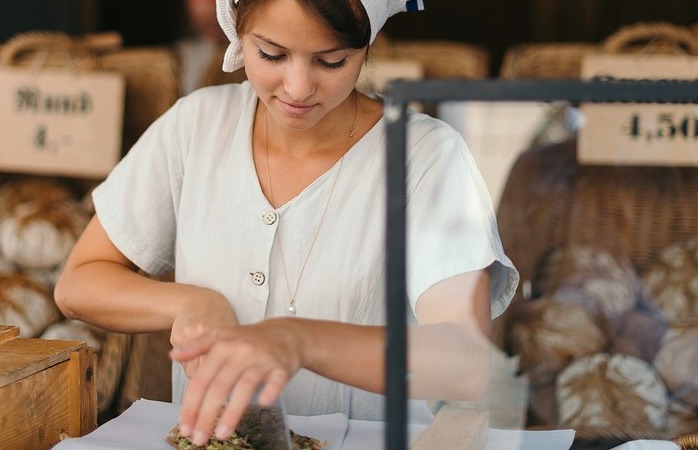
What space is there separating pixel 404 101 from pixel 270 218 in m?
0.76

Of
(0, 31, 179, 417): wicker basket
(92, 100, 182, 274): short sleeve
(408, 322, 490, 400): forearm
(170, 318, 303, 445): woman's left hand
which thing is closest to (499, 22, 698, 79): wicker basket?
(0, 31, 179, 417): wicker basket

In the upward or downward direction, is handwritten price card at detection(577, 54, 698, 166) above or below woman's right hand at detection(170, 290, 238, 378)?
above

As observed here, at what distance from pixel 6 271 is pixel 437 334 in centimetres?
218

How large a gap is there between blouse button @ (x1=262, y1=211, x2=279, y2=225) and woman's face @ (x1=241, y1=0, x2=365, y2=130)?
182 millimetres

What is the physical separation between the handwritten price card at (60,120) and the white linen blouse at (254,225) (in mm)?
1166

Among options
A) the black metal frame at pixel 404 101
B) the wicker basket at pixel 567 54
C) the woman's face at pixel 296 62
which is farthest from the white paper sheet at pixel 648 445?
the wicker basket at pixel 567 54

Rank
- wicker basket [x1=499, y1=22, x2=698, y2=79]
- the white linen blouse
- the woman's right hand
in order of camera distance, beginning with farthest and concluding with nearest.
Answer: wicker basket [x1=499, y1=22, x2=698, y2=79] → the white linen blouse → the woman's right hand

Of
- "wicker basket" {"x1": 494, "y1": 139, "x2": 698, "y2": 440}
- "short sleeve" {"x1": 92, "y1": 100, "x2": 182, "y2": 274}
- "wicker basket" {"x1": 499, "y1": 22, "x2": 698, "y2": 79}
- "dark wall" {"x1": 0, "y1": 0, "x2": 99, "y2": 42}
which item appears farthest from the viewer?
"dark wall" {"x1": 0, "y1": 0, "x2": 99, "y2": 42}

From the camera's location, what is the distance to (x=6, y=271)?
292 cm

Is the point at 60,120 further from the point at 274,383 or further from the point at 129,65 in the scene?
the point at 274,383

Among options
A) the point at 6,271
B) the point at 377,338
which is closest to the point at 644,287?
the point at 377,338

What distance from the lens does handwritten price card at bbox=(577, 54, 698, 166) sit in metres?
2.37

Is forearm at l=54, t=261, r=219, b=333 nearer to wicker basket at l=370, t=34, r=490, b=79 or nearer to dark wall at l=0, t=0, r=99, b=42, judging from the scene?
wicker basket at l=370, t=34, r=490, b=79

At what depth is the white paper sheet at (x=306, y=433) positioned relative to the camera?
117cm
